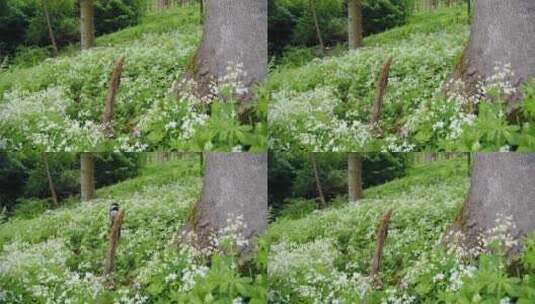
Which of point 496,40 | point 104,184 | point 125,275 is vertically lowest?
point 125,275

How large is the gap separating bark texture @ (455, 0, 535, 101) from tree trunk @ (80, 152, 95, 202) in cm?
222

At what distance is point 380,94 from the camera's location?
17.0 ft

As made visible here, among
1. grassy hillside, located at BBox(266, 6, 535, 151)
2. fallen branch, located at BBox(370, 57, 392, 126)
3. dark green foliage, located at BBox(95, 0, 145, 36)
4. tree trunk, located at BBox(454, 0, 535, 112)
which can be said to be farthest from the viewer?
dark green foliage, located at BBox(95, 0, 145, 36)

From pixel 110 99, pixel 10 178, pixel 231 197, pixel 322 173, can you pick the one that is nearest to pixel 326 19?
pixel 322 173

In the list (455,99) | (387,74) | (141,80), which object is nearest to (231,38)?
(141,80)

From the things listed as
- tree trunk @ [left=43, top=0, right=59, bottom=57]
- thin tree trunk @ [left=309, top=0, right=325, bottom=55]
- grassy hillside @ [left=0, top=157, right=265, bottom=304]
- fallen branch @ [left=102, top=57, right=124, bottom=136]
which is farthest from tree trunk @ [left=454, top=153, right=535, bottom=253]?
tree trunk @ [left=43, top=0, right=59, bottom=57]

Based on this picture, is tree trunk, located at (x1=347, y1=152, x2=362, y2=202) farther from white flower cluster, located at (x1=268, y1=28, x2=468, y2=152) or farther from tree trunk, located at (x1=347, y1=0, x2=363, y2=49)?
tree trunk, located at (x1=347, y1=0, x2=363, y2=49)

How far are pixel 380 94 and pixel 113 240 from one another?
1.80 meters

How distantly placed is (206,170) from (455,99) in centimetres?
149

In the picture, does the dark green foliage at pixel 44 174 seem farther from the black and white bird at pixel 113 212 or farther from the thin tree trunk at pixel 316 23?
the thin tree trunk at pixel 316 23

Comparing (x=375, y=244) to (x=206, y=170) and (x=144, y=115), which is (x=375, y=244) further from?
(x=144, y=115)

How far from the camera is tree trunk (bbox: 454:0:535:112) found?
16.2ft

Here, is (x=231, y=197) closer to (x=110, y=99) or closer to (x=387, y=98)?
(x=110, y=99)

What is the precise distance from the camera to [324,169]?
5.30 m
